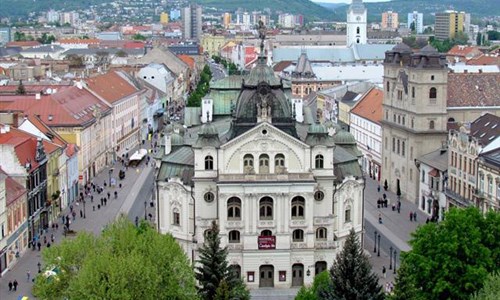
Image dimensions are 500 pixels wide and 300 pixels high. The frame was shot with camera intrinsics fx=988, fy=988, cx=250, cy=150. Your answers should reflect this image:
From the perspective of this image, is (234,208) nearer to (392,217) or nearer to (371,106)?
(392,217)

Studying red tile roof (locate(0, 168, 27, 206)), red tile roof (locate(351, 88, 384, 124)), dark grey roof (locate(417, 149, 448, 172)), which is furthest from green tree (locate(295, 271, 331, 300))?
red tile roof (locate(351, 88, 384, 124))

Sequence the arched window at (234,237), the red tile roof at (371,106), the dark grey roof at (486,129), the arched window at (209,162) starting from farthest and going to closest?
the red tile roof at (371,106)
the dark grey roof at (486,129)
the arched window at (234,237)
the arched window at (209,162)

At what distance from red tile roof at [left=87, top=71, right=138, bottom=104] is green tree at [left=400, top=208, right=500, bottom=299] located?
86100mm

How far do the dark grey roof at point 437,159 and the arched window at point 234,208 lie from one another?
2938 centimetres

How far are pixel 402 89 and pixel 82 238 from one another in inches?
2262

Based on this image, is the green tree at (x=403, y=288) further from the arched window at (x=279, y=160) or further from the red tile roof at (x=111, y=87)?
the red tile roof at (x=111, y=87)

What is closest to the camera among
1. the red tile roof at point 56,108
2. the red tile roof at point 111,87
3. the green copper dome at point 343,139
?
the green copper dome at point 343,139

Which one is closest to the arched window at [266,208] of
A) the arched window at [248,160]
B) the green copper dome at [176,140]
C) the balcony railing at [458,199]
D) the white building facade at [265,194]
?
the white building facade at [265,194]

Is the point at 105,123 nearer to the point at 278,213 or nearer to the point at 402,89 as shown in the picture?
the point at 402,89

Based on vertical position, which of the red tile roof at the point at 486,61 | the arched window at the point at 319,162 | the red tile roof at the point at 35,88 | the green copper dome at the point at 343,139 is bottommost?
the arched window at the point at 319,162

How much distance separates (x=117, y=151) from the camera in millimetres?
142750

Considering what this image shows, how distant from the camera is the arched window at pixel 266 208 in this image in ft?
252

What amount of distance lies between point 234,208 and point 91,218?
27.1 m

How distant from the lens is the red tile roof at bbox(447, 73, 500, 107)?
107 metres
